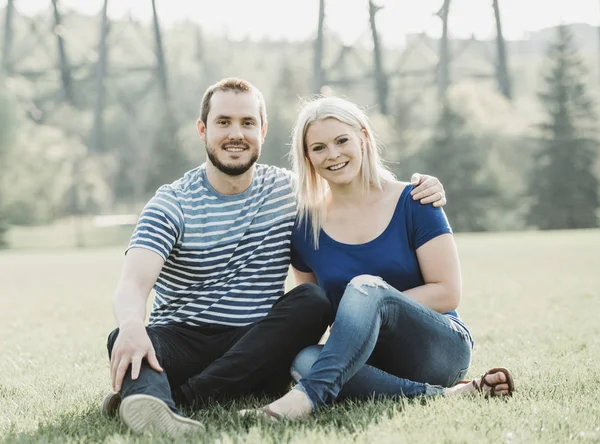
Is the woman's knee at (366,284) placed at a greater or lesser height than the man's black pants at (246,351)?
greater

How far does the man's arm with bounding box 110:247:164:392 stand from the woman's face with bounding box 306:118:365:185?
0.71 m

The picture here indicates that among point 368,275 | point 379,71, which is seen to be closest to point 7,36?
point 379,71

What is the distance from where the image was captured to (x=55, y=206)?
2855 cm

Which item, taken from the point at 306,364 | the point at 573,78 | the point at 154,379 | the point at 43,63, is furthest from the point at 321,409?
the point at 43,63

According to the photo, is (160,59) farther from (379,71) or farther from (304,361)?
(304,361)

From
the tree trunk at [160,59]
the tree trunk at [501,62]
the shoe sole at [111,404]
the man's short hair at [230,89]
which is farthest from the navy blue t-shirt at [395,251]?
the tree trunk at [501,62]

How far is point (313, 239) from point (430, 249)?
1.49 feet

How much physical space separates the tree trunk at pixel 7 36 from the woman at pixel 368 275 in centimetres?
2931

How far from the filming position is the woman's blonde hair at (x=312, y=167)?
10.1 feet

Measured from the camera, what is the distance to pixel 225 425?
2.56m

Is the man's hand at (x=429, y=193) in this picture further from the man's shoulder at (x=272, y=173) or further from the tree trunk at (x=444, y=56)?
the tree trunk at (x=444, y=56)

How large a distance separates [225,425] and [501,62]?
95.8 feet

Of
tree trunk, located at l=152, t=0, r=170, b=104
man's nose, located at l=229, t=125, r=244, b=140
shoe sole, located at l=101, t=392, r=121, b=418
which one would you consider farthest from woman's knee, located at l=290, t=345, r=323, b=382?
tree trunk, located at l=152, t=0, r=170, b=104

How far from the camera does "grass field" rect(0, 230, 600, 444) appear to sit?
2.36m
